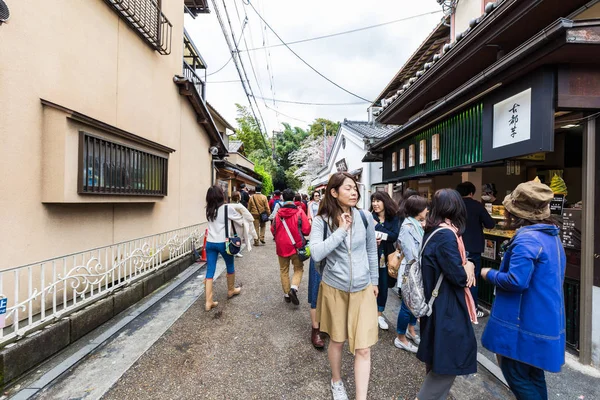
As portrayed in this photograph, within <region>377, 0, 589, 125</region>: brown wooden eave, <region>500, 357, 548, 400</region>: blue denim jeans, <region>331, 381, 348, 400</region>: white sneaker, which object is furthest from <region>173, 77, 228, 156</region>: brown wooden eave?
<region>500, 357, 548, 400</region>: blue denim jeans

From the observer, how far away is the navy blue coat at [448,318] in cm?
227

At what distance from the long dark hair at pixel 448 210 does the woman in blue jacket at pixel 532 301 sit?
43cm

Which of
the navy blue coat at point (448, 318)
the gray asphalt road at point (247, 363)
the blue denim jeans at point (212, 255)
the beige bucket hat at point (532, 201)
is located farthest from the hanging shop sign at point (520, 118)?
the blue denim jeans at point (212, 255)

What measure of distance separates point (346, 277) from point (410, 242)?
122cm

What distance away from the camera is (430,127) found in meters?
6.19

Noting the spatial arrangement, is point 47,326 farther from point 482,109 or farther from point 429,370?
point 482,109

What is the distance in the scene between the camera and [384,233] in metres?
4.26

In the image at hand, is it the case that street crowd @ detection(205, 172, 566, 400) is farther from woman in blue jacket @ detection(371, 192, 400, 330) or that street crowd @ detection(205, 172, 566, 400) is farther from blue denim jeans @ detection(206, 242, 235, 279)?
blue denim jeans @ detection(206, 242, 235, 279)

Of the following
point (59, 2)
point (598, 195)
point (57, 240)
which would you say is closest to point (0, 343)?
point (57, 240)

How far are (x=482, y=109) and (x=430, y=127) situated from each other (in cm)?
179

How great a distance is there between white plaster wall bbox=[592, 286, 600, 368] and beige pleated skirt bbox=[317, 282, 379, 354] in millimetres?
2794

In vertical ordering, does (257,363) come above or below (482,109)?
below

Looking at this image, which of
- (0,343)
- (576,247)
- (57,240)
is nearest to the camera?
(0,343)

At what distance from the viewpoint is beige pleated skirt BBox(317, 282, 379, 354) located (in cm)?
252
